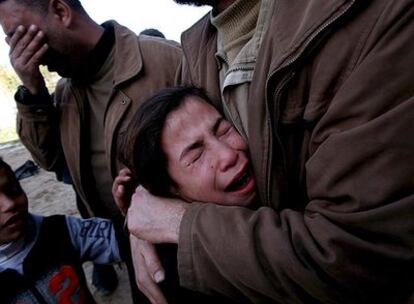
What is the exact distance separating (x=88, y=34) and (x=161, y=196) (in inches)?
60.0

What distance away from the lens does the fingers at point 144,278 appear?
1239 millimetres

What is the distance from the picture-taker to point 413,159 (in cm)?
74

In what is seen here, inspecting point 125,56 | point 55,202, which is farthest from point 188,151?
point 55,202

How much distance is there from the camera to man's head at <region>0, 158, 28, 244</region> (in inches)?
72.2

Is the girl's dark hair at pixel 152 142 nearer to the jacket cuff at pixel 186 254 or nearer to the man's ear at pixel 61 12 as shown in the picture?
the jacket cuff at pixel 186 254

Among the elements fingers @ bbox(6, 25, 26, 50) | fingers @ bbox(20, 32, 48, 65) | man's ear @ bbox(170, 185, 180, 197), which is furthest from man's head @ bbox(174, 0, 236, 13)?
fingers @ bbox(6, 25, 26, 50)

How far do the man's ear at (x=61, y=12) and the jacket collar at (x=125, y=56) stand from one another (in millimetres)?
315

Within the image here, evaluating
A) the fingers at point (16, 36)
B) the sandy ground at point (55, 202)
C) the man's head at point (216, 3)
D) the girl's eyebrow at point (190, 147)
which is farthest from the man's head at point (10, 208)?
the sandy ground at point (55, 202)

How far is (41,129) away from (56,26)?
2.34ft

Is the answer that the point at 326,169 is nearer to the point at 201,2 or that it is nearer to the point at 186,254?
the point at 186,254

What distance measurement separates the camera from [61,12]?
224cm

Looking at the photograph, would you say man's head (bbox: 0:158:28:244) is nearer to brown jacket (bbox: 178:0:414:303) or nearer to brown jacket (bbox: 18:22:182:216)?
brown jacket (bbox: 18:22:182:216)

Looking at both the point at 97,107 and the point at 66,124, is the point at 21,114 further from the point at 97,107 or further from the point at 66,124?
the point at 97,107

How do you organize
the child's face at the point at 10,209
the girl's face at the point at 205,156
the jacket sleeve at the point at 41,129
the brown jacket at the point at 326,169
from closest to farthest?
the brown jacket at the point at 326,169 → the girl's face at the point at 205,156 → the child's face at the point at 10,209 → the jacket sleeve at the point at 41,129
